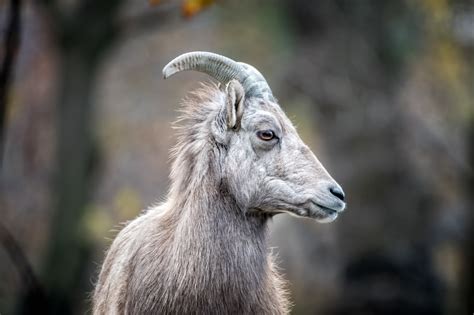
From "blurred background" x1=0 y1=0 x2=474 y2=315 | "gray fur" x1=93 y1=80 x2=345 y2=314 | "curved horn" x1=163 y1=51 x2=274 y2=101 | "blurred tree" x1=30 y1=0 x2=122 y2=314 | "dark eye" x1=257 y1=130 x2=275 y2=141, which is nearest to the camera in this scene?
"gray fur" x1=93 y1=80 x2=345 y2=314

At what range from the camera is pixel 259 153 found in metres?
8.84

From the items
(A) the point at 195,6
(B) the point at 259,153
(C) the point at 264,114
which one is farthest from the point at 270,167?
(A) the point at 195,6

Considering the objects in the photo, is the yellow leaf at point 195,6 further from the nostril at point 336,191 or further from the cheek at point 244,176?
the nostril at point 336,191

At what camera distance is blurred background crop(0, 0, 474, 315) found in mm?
22922

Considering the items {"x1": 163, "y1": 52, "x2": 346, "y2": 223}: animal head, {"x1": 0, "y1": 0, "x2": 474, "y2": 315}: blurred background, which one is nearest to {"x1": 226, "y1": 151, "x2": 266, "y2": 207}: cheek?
{"x1": 163, "y1": 52, "x2": 346, "y2": 223}: animal head

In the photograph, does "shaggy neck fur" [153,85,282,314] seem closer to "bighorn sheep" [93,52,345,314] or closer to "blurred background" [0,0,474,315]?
"bighorn sheep" [93,52,345,314]

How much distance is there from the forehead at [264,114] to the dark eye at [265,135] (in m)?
0.10

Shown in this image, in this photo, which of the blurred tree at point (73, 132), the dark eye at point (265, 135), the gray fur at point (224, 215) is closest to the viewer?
the gray fur at point (224, 215)

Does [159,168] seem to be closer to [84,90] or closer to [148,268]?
[84,90]

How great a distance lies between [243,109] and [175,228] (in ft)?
3.89

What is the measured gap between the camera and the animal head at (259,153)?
8594 mm

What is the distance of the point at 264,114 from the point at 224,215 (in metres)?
0.94

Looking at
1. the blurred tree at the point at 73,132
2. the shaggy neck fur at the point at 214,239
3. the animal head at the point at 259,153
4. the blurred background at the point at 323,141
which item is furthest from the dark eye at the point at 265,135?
the blurred tree at the point at 73,132

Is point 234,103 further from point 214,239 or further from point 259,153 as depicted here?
point 214,239
